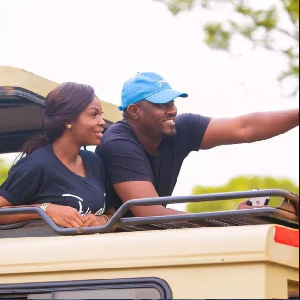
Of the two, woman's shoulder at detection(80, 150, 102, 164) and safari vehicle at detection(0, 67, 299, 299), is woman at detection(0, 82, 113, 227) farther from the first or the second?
safari vehicle at detection(0, 67, 299, 299)

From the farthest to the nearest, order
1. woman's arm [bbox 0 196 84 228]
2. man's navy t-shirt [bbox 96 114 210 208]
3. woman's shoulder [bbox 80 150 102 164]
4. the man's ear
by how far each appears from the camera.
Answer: the man's ear
woman's shoulder [bbox 80 150 102 164]
man's navy t-shirt [bbox 96 114 210 208]
woman's arm [bbox 0 196 84 228]

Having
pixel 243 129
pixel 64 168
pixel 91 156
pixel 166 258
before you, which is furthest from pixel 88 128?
pixel 166 258

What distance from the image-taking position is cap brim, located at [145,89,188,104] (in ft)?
18.1

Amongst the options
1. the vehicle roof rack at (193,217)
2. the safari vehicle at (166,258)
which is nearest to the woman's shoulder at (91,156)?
the vehicle roof rack at (193,217)

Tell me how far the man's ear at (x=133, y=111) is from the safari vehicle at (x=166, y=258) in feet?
2.95

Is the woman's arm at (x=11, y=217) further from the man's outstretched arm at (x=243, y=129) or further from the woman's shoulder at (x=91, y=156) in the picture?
the man's outstretched arm at (x=243, y=129)

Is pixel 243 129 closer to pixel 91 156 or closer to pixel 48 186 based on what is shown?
pixel 91 156

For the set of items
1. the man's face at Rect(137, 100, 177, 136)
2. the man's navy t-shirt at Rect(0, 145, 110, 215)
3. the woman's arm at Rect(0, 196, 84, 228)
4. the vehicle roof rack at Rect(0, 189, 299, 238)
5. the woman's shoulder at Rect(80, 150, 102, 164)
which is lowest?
the vehicle roof rack at Rect(0, 189, 299, 238)

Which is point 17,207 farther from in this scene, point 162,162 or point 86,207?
point 162,162

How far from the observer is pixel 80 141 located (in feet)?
17.8

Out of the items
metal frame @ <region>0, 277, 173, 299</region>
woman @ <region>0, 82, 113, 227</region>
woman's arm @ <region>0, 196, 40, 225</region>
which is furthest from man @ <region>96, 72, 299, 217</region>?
metal frame @ <region>0, 277, 173, 299</region>

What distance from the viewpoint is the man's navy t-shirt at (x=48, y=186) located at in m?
5.19

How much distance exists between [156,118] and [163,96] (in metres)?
0.12

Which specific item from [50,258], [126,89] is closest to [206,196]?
[50,258]
